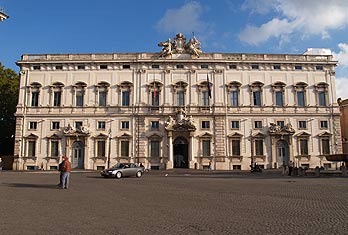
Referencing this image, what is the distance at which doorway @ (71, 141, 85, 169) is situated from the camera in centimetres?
4416

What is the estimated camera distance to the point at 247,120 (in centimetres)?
4462

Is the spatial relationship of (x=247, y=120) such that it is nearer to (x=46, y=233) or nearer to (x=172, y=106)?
(x=172, y=106)

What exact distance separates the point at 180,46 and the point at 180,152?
51.5 ft

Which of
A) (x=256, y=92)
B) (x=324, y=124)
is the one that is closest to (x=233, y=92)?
(x=256, y=92)

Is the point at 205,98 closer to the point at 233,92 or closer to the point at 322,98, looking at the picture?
the point at 233,92

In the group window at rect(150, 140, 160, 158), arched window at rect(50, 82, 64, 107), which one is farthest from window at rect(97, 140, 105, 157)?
arched window at rect(50, 82, 64, 107)

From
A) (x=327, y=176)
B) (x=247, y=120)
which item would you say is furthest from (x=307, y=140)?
(x=327, y=176)

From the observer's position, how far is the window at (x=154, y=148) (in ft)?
144

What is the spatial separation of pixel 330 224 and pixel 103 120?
128ft

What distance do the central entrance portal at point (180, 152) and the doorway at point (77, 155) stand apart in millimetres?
→ 13012

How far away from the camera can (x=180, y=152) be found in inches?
1757

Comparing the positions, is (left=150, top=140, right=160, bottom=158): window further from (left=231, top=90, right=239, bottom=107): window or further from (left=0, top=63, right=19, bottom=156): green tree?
(left=0, top=63, right=19, bottom=156): green tree

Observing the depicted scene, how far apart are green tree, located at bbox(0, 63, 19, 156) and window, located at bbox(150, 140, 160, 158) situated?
23727 millimetres

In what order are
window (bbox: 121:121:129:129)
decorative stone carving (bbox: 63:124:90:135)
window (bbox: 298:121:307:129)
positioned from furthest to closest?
window (bbox: 298:121:307:129) < window (bbox: 121:121:129:129) < decorative stone carving (bbox: 63:124:90:135)
